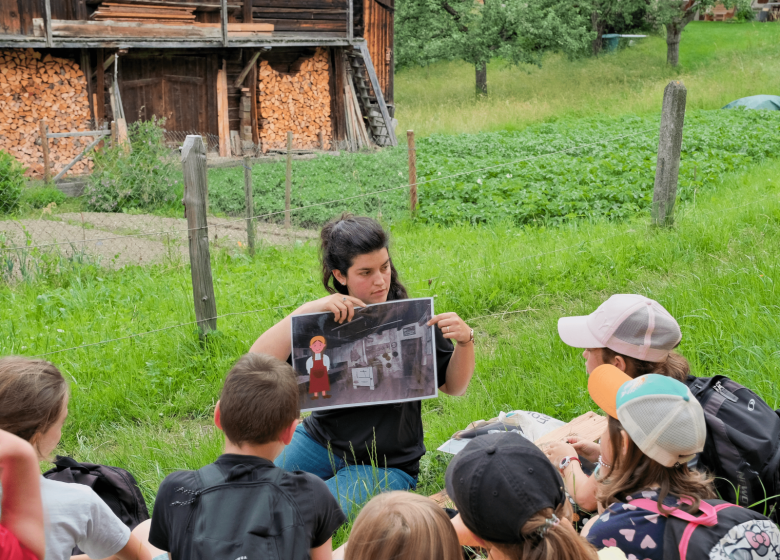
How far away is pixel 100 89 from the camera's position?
564 inches

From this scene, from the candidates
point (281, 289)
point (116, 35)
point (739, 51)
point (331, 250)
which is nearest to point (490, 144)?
point (116, 35)

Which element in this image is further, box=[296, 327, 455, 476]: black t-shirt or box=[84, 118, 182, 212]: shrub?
box=[84, 118, 182, 212]: shrub

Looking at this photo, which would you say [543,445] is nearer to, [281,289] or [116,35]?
[281,289]

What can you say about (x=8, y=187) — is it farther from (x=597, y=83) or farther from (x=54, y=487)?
(x=597, y=83)

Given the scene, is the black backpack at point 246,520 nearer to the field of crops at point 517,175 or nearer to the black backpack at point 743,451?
the black backpack at point 743,451

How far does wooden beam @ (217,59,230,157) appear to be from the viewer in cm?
1669

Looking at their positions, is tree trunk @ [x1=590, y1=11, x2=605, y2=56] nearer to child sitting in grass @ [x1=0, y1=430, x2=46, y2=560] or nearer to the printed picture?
the printed picture

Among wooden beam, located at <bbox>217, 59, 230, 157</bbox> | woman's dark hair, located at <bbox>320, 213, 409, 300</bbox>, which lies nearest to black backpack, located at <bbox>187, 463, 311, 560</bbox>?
woman's dark hair, located at <bbox>320, 213, 409, 300</bbox>

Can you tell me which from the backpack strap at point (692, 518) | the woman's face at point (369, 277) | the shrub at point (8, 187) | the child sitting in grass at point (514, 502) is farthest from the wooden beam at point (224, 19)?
the backpack strap at point (692, 518)

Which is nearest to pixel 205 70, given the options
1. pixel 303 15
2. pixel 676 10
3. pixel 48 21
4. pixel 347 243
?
pixel 303 15

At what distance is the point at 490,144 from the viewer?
15.4 metres

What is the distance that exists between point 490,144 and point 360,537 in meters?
14.4

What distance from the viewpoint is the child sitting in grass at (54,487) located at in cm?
203

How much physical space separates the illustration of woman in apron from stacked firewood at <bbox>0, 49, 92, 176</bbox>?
11900 millimetres
